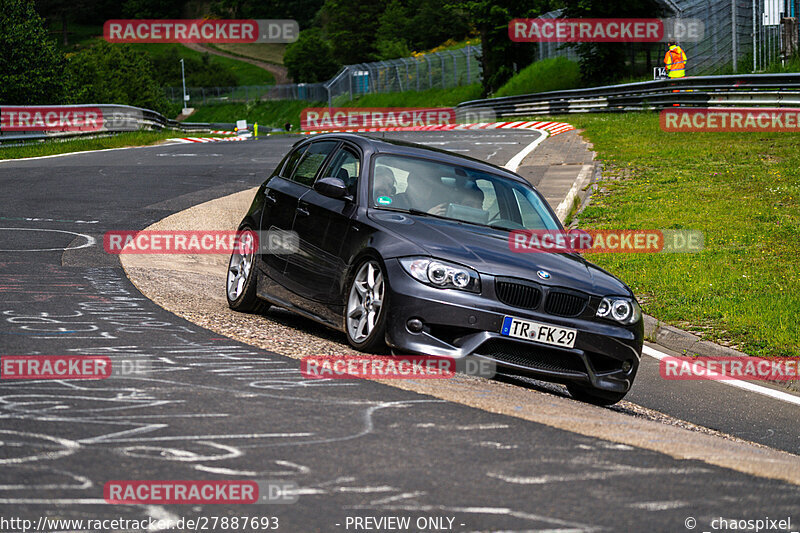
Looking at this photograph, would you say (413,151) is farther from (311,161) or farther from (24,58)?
(24,58)

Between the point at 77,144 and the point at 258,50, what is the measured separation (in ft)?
491

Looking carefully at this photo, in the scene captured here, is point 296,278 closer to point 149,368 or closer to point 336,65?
point 149,368

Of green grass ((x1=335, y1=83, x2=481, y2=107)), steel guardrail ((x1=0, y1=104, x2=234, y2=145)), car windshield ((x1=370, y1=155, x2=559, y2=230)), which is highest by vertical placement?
green grass ((x1=335, y1=83, x2=481, y2=107))

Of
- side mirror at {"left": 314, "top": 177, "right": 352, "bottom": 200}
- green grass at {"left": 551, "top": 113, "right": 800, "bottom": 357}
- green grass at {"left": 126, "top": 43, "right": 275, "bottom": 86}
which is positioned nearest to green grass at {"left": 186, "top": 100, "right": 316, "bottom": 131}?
green grass at {"left": 126, "top": 43, "right": 275, "bottom": 86}

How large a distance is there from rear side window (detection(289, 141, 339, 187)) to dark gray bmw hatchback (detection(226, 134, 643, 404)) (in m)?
0.03

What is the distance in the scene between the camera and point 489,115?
1986 inches

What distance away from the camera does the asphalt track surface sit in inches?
145

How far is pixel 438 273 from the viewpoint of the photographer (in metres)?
6.82

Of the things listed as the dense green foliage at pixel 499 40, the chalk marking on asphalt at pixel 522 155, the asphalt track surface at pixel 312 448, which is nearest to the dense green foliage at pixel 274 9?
the dense green foliage at pixel 499 40

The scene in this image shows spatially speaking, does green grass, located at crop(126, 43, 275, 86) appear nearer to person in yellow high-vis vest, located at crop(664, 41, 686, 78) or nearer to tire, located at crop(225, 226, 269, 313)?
person in yellow high-vis vest, located at crop(664, 41, 686, 78)

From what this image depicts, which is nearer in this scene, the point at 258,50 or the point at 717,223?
the point at 717,223

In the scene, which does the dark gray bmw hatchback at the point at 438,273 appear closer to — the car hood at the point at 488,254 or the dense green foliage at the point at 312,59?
the car hood at the point at 488,254

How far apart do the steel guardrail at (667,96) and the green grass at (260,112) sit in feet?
186

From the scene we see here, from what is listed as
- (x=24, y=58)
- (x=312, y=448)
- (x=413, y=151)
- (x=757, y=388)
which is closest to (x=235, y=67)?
(x=24, y=58)
